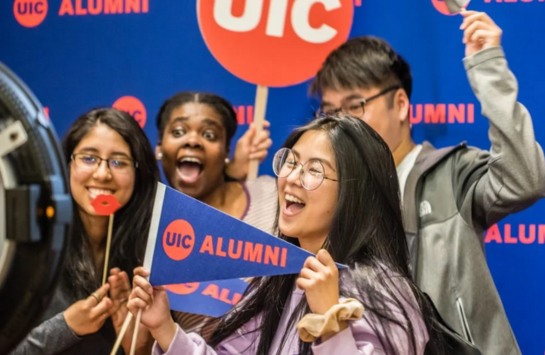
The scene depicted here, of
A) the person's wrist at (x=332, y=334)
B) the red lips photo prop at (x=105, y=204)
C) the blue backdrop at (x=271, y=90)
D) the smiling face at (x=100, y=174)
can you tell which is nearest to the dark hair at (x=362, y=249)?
the person's wrist at (x=332, y=334)

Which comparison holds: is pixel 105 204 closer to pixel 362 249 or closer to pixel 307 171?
pixel 307 171

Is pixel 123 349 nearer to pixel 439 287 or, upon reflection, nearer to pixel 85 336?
pixel 85 336

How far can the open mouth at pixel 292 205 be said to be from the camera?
6.57ft

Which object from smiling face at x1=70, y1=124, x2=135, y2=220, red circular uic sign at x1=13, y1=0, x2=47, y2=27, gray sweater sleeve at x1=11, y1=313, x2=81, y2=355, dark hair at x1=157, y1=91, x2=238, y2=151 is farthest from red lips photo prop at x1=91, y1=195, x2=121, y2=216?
red circular uic sign at x1=13, y1=0, x2=47, y2=27

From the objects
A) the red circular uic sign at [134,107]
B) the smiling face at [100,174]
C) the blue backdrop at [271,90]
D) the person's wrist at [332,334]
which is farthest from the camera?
the red circular uic sign at [134,107]

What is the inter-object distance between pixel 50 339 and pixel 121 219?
0.47 meters

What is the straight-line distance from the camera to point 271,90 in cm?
320

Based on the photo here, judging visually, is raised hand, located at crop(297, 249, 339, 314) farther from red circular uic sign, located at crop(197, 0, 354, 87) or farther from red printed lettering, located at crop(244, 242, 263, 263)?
red circular uic sign, located at crop(197, 0, 354, 87)

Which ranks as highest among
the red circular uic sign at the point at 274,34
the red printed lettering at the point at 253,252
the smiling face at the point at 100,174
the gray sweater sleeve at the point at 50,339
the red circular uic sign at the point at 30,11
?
the red circular uic sign at the point at 30,11

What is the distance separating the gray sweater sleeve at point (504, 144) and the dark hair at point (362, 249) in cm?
50

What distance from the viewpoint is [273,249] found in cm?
181

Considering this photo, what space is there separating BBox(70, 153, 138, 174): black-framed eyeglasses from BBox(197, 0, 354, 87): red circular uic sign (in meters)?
0.72

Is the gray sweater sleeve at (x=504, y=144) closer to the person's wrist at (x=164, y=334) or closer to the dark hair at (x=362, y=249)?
the dark hair at (x=362, y=249)

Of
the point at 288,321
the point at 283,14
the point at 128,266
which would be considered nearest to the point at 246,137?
the point at 283,14
